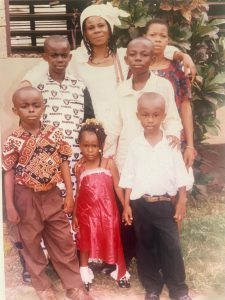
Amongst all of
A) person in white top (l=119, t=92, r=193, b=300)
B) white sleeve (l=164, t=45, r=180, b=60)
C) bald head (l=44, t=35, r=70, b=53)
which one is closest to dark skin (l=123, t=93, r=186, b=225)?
person in white top (l=119, t=92, r=193, b=300)

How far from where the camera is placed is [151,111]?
2.49 m

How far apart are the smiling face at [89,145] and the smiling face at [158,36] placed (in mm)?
528

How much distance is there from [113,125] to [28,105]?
1.43 feet

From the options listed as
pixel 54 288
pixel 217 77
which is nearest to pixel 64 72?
pixel 217 77

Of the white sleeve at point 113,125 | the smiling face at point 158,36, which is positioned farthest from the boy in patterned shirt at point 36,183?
the smiling face at point 158,36

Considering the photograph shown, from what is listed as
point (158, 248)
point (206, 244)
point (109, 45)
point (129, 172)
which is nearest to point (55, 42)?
point (109, 45)

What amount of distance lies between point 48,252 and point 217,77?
4.23 feet

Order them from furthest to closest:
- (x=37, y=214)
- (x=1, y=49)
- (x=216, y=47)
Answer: (x=216, y=47)
(x=1, y=49)
(x=37, y=214)

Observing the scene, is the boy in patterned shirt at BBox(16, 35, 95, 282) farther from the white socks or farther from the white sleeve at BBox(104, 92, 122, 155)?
the white socks

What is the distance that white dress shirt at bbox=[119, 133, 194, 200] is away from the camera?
250cm

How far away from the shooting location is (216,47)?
2824mm

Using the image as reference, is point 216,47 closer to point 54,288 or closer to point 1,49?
point 1,49

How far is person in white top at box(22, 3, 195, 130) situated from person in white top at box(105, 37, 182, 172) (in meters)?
0.05

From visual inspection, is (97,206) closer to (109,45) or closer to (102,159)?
(102,159)
